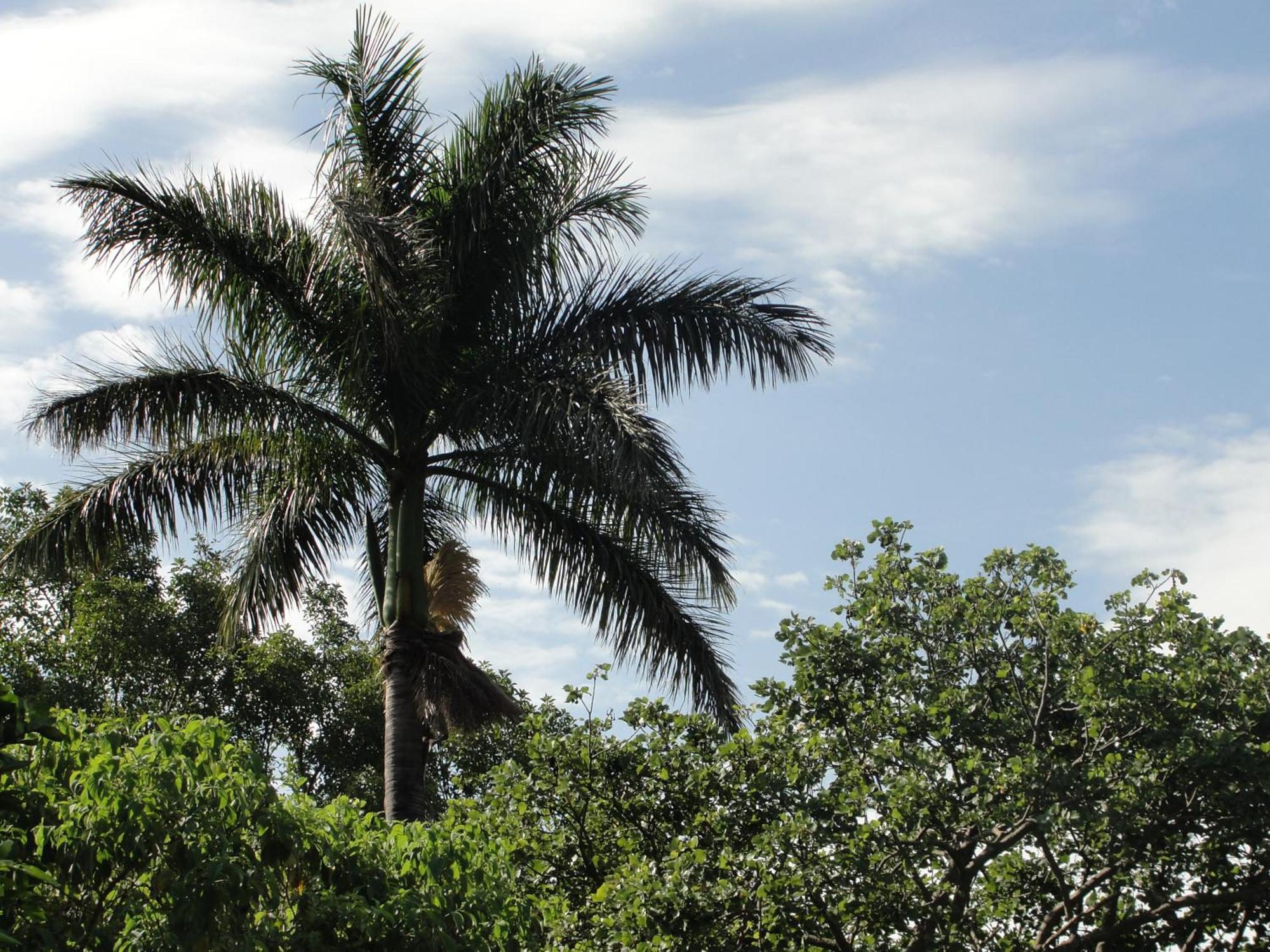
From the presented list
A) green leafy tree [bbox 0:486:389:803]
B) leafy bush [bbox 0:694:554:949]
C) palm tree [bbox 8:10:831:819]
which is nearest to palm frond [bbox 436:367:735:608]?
palm tree [bbox 8:10:831:819]

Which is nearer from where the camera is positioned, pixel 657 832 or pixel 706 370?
pixel 657 832

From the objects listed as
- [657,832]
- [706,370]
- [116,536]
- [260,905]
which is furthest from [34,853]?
[706,370]

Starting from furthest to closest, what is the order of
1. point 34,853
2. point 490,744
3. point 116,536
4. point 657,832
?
point 490,744
point 116,536
point 657,832
point 34,853

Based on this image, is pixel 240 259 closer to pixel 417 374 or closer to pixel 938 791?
pixel 417 374

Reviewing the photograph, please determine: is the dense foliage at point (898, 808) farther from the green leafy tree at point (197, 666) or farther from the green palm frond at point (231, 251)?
the green leafy tree at point (197, 666)

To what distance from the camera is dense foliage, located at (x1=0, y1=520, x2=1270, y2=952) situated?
7.24 metres

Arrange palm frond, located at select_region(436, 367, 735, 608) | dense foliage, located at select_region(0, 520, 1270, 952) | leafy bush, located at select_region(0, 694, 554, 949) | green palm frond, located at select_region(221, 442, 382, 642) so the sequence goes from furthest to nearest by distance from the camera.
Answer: green palm frond, located at select_region(221, 442, 382, 642) → palm frond, located at select_region(436, 367, 735, 608) → dense foliage, located at select_region(0, 520, 1270, 952) → leafy bush, located at select_region(0, 694, 554, 949)

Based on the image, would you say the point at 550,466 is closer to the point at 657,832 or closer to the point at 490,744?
the point at 657,832

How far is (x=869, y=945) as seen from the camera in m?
8.43

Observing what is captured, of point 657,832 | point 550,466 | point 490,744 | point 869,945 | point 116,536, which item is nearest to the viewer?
point 869,945

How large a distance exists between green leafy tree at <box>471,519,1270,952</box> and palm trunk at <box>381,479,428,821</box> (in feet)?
2.07

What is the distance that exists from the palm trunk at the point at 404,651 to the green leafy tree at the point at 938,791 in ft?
2.07

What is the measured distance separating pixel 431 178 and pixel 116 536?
3.92 metres

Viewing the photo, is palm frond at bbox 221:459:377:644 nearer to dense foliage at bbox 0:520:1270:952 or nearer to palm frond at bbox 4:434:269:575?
palm frond at bbox 4:434:269:575
